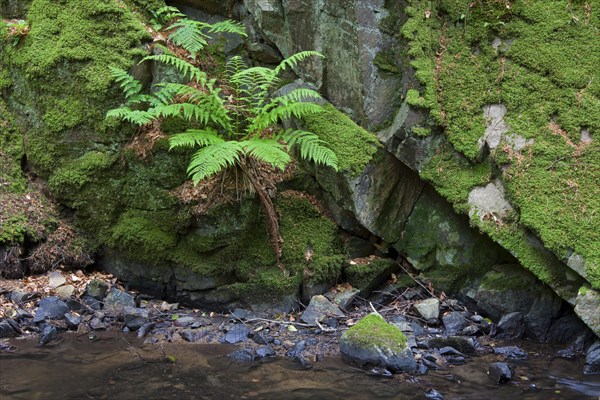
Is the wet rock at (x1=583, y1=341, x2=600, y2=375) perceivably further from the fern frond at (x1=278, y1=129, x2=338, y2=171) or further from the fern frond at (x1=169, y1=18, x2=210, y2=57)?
the fern frond at (x1=169, y1=18, x2=210, y2=57)

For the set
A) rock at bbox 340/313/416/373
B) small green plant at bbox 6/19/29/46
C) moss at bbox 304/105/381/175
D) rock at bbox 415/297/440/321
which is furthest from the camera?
small green plant at bbox 6/19/29/46

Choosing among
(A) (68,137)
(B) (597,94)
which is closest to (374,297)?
(B) (597,94)

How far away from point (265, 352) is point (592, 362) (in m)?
3.18

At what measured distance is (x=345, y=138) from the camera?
275 inches

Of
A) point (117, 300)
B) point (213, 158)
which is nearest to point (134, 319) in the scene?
point (117, 300)

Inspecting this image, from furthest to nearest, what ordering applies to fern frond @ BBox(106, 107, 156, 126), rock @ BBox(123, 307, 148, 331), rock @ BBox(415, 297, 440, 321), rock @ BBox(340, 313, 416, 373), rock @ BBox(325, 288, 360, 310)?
1. rock @ BBox(325, 288, 360, 310)
2. fern frond @ BBox(106, 107, 156, 126)
3. rock @ BBox(415, 297, 440, 321)
4. rock @ BBox(123, 307, 148, 331)
5. rock @ BBox(340, 313, 416, 373)

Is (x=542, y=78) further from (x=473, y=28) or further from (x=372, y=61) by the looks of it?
(x=372, y=61)

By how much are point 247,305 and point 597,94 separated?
4700 millimetres

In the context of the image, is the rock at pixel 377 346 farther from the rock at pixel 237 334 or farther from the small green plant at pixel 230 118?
the small green plant at pixel 230 118

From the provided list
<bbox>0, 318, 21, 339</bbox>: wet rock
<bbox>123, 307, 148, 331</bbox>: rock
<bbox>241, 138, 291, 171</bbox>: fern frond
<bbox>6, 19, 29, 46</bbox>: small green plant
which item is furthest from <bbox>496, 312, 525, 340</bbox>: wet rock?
<bbox>6, 19, 29, 46</bbox>: small green plant

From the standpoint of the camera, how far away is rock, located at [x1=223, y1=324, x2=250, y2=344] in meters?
6.05

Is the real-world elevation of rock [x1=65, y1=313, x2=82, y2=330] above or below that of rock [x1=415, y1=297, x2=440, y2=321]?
below

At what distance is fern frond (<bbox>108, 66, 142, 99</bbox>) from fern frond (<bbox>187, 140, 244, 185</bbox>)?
144 cm

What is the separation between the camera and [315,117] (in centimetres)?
716
